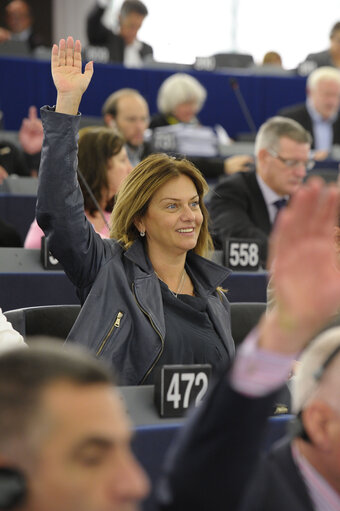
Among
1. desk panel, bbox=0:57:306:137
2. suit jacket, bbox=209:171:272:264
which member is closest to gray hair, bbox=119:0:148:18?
desk panel, bbox=0:57:306:137

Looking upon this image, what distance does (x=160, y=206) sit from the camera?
2543 mm

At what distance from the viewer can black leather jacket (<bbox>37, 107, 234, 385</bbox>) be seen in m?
2.17

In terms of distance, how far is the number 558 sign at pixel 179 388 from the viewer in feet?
5.59

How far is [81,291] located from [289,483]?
1.35m

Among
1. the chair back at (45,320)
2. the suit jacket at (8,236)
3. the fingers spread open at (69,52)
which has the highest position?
the fingers spread open at (69,52)

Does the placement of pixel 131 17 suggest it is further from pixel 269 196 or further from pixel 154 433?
pixel 154 433

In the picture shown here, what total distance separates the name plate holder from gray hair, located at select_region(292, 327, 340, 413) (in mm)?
2210

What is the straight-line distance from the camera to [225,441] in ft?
3.12

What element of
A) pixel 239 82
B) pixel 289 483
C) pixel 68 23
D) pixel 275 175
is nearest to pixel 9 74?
pixel 239 82

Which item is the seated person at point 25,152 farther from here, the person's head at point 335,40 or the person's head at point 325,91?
the person's head at point 335,40

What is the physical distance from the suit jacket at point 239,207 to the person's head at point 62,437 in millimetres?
3361

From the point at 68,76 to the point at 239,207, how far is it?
2.22 m

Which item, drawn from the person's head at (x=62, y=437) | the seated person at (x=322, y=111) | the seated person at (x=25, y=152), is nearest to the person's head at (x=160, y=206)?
the person's head at (x=62, y=437)

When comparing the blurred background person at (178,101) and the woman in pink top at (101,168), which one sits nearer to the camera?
Result: the woman in pink top at (101,168)
